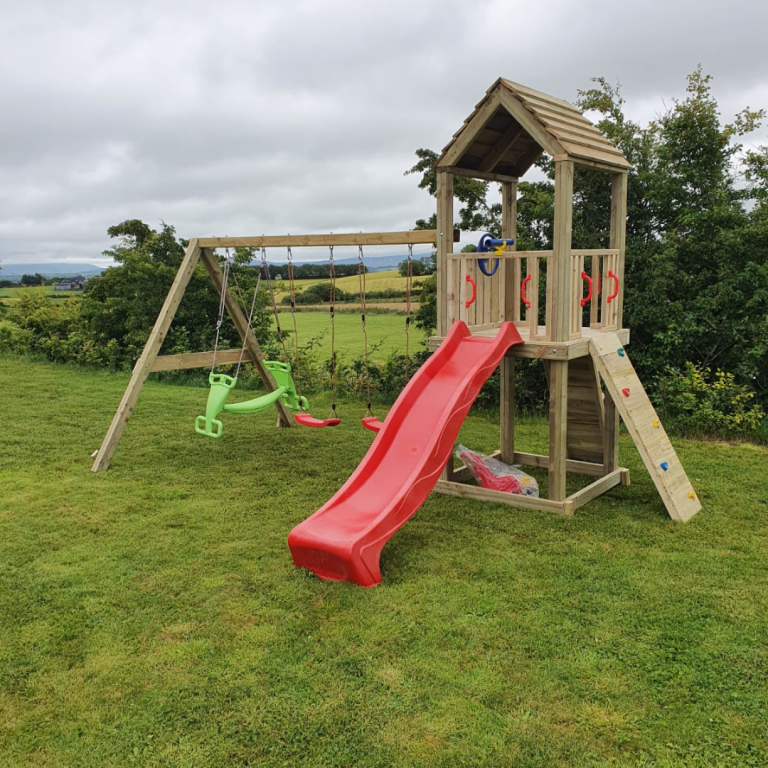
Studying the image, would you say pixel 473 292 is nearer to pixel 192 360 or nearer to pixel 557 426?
pixel 557 426

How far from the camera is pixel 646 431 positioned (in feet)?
19.4

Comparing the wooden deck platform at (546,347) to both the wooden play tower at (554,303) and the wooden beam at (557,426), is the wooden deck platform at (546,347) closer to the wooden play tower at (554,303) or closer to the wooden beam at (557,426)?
the wooden play tower at (554,303)

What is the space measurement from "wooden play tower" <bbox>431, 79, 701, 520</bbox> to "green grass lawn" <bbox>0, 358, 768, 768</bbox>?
1.33 feet

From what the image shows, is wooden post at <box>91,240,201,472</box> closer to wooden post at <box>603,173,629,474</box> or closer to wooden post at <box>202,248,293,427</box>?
wooden post at <box>202,248,293,427</box>

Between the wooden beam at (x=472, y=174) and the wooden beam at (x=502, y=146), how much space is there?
7 cm

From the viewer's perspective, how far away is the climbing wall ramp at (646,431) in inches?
226

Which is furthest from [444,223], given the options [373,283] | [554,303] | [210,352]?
[373,283]

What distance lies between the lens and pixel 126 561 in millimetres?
5051

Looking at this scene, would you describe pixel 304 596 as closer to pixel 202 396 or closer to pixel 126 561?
pixel 126 561

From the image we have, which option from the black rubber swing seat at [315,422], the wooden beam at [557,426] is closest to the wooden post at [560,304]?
the wooden beam at [557,426]

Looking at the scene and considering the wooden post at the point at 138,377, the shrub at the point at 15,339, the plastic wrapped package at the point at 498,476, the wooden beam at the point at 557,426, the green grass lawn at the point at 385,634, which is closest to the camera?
the green grass lawn at the point at 385,634

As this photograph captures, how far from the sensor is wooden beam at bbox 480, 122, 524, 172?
639 cm

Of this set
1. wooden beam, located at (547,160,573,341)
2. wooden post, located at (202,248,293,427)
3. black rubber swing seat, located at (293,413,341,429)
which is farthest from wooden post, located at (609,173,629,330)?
wooden post, located at (202,248,293,427)

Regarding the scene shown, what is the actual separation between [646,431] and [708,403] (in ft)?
9.85
